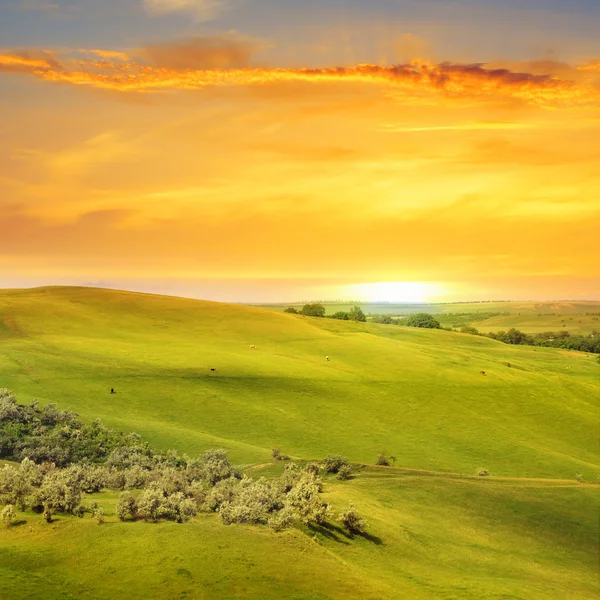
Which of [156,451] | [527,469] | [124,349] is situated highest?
[124,349]

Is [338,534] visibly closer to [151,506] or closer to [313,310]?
[151,506]

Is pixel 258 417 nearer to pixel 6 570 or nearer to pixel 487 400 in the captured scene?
pixel 487 400

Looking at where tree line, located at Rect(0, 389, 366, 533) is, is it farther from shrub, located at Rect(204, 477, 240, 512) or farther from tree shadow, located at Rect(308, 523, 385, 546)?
tree shadow, located at Rect(308, 523, 385, 546)

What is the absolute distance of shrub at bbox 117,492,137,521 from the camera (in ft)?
95.6

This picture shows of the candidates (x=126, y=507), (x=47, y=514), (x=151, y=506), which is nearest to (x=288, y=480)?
(x=151, y=506)

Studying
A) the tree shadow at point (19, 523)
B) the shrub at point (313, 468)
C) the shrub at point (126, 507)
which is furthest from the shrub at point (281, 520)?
the shrub at point (313, 468)

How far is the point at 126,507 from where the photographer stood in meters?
29.3

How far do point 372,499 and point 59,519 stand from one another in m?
19.6

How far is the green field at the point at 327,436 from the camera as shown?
2533 cm

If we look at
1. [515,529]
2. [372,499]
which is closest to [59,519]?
[372,499]

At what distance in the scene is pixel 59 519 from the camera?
93.3 ft

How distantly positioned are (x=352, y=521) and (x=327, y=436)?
1612 inches

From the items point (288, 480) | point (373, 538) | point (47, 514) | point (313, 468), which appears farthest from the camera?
point (313, 468)

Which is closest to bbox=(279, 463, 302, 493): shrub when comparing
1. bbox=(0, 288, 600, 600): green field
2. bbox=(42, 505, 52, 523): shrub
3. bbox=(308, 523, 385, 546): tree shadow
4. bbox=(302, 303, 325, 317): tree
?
bbox=(0, 288, 600, 600): green field
